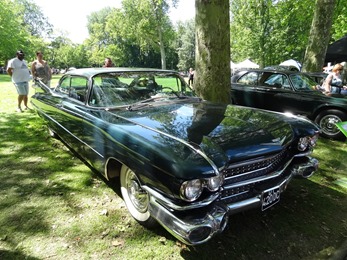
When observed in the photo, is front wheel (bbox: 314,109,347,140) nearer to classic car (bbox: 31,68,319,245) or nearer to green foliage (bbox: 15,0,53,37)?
classic car (bbox: 31,68,319,245)

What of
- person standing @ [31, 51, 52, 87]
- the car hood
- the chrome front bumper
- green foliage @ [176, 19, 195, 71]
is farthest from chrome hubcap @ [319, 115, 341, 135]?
green foliage @ [176, 19, 195, 71]

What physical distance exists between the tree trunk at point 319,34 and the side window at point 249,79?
3902 mm

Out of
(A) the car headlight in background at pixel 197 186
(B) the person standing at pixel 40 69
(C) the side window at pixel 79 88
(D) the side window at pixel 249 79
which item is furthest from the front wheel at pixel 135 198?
(B) the person standing at pixel 40 69

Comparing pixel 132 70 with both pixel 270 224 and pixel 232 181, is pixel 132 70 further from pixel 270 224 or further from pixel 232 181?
pixel 270 224

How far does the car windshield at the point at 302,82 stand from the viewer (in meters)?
6.82

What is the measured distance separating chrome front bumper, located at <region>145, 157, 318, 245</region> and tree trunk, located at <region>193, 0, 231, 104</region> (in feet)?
10.9

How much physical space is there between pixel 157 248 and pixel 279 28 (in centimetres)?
2727

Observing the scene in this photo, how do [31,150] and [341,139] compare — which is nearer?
[31,150]

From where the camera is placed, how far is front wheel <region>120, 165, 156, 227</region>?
9.04ft

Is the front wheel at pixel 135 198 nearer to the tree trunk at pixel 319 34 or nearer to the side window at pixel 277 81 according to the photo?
the side window at pixel 277 81

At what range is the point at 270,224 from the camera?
9.55 ft

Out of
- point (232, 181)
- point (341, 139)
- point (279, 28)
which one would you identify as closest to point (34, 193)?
point (232, 181)

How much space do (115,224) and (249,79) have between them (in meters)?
6.28

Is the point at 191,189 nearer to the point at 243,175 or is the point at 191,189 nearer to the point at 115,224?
the point at 243,175
